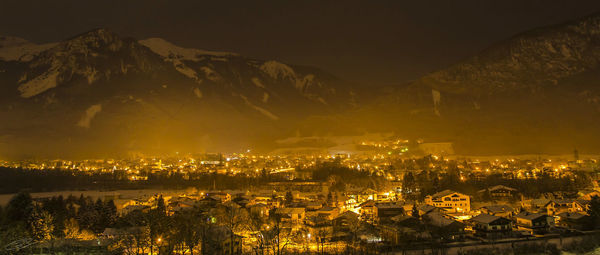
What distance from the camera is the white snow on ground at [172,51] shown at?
355ft

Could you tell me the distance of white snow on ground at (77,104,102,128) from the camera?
6349 centimetres

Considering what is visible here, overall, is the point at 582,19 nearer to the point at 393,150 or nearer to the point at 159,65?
the point at 393,150

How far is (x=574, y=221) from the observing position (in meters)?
15.7

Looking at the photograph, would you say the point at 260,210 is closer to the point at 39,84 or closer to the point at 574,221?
the point at 574,221

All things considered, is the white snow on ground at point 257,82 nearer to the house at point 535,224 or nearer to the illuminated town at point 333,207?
the illuminated town at point 333,207

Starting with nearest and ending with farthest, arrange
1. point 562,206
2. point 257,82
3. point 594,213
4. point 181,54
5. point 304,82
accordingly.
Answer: point 594,213, point 562,206, point 257,82, point 181,54, point 304,82

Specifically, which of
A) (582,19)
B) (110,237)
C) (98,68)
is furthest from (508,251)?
(98,68)

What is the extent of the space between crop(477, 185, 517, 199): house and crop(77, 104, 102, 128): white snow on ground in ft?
189

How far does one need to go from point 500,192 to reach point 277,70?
98.5 m

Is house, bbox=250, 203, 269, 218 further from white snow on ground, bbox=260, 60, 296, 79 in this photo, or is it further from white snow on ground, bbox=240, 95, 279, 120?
white snow on ground, bbox=260, 60, 296, 79

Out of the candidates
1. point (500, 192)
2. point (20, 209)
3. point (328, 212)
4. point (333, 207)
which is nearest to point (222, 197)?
point (333, 207)

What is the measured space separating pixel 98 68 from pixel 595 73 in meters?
82.2

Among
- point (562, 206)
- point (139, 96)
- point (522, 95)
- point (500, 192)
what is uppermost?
point (139, 96)

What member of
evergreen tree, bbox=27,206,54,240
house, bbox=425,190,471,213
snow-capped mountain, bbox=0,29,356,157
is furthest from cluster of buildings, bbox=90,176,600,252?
snow-capped mountain, bbox=0,29,356,157
